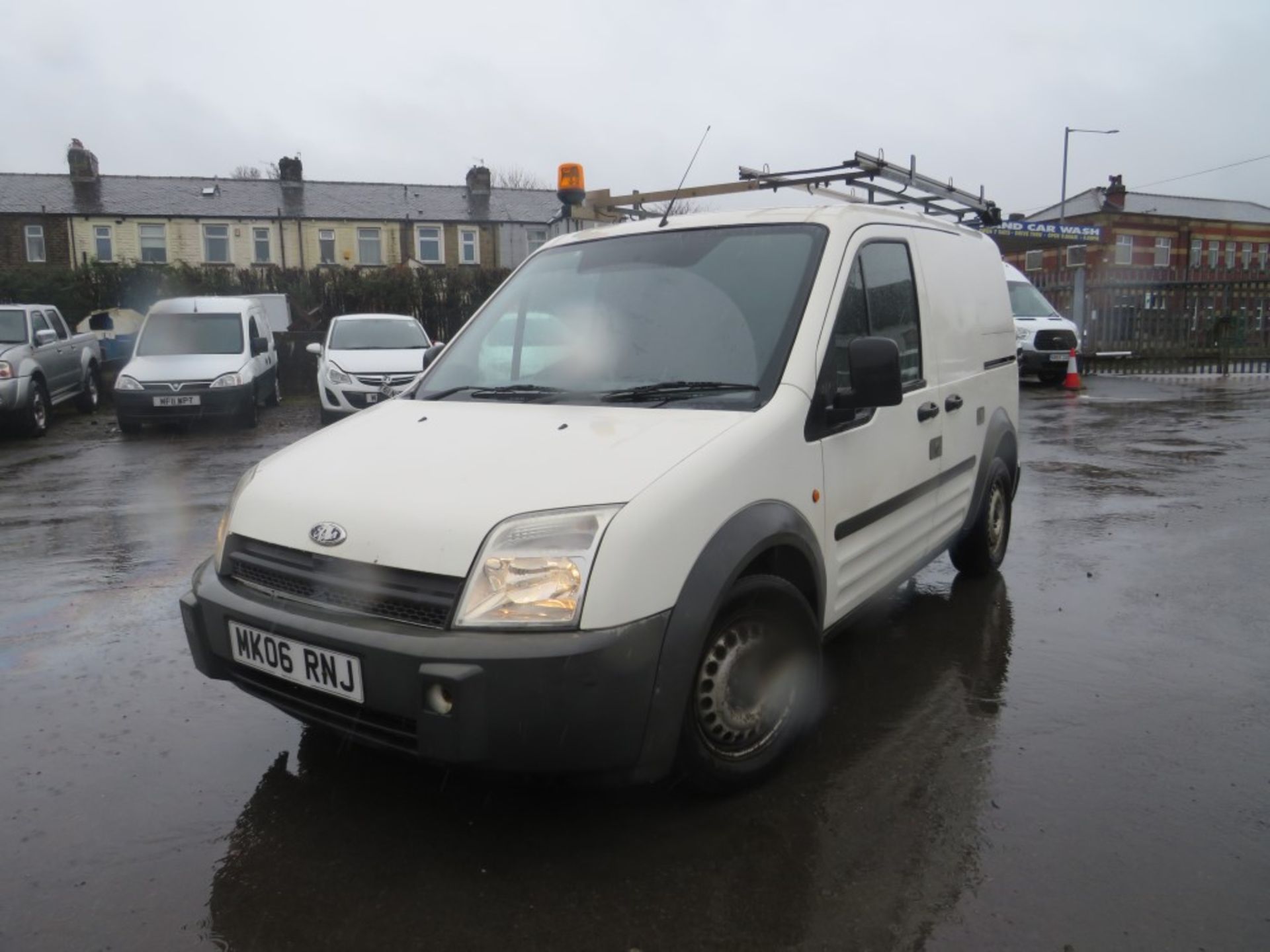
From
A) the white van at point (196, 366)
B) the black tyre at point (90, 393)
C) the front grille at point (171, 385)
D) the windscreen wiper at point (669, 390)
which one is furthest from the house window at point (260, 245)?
the windscreen wiper at point (669, 390)

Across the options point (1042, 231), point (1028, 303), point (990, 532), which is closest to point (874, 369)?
point (990, 532)

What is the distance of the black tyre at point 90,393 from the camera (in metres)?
16.3

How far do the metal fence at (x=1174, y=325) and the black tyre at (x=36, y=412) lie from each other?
67.2 feet

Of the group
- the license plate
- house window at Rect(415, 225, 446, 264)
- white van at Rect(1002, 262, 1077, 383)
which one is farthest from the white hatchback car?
house window at Rect(415, 225, 446, 264)

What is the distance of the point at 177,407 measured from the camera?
13.1m

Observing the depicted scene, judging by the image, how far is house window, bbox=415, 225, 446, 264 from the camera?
4391 centimetres

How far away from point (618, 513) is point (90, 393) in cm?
1687

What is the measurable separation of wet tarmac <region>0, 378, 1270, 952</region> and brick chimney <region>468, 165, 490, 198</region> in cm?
4433

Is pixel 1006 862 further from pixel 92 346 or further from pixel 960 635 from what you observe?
pixel 92 346

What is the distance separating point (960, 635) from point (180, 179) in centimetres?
4899

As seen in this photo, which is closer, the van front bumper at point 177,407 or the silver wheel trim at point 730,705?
the silver wheel trim at point 730,705

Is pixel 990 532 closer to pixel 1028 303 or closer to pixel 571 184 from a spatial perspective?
pixel 571 184

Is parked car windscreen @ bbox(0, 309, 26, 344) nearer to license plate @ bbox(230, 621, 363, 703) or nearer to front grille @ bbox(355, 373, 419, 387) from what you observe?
front grille @ bbox(355, 373, 419, 387)

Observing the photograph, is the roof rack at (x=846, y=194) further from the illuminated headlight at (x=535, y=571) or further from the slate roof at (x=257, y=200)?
the slate roof at (x=257, y=200)
